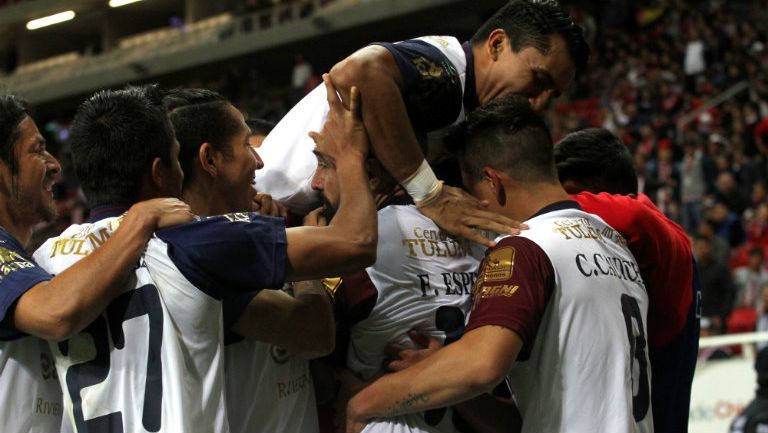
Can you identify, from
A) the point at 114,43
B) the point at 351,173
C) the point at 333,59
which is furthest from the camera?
the point at 114,43

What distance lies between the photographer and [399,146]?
3.14 meters

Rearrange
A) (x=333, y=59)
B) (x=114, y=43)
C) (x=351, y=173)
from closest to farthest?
(x=351, y=173) < (x=333, y=59) < (x=114, y=43)

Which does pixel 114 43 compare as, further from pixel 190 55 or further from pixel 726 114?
pixel 726 114

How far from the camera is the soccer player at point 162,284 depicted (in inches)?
103

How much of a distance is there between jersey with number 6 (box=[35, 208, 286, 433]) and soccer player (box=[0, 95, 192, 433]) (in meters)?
0.08

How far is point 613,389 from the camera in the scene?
298cm

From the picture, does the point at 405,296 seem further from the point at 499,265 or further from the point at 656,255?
the point at 656,255

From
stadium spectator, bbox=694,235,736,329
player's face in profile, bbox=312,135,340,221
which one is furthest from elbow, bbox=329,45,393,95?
stadium spectator, bbox=694,235,736,329

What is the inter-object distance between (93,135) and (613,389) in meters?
1.64

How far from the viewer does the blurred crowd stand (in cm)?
1072

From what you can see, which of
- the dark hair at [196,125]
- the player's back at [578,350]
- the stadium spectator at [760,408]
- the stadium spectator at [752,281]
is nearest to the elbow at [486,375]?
the player's back at [578,350]

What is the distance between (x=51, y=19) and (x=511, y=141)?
Result: 103 ft

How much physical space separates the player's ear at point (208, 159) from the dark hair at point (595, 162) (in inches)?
57.4

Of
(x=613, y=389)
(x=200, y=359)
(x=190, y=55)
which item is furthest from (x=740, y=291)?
(x=190, y=55)
